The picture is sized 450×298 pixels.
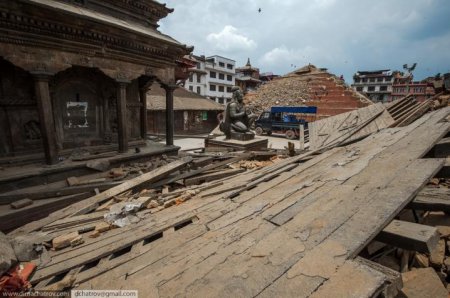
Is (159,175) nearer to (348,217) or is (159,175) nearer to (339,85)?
(348,217)

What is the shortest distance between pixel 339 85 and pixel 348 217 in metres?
33.2

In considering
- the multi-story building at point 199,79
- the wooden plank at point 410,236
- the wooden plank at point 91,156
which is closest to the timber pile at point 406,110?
the wooden plank at point 410,236

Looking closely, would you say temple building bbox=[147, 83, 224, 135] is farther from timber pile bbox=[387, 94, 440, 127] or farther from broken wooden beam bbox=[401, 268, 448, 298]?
broken wooden beam bbox=[401, 268, 448, 298]

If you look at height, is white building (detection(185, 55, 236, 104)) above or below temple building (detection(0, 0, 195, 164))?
above

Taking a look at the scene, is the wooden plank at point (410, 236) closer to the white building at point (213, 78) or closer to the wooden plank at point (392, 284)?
the wooden plank at point (392, 284)

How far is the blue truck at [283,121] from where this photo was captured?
20.4 m

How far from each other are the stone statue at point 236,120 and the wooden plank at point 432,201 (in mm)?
8252

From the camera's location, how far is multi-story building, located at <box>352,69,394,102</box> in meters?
55.2

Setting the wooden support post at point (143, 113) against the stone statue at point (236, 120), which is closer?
the wooden support post at point (143, 113)

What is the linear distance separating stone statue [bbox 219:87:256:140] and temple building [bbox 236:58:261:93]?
148ft

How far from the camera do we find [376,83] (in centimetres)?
5741

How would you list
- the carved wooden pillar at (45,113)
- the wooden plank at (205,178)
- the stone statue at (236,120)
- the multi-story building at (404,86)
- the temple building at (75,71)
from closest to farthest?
the temple building at (75,71) → the carved wooden pillar at (45,113) → the wooden plank at (205,178) → the stone statue at (236,120) → the multi-story building at (404,86)

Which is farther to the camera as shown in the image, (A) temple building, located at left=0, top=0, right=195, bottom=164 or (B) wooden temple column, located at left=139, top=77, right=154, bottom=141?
(B) wooden temple column, located at left=139, top=77, right=154, bottom=141

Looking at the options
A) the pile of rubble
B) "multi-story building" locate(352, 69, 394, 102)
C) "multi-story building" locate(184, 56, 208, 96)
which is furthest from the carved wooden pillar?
"multi-story building" locate(352, 69, 394, 102)
